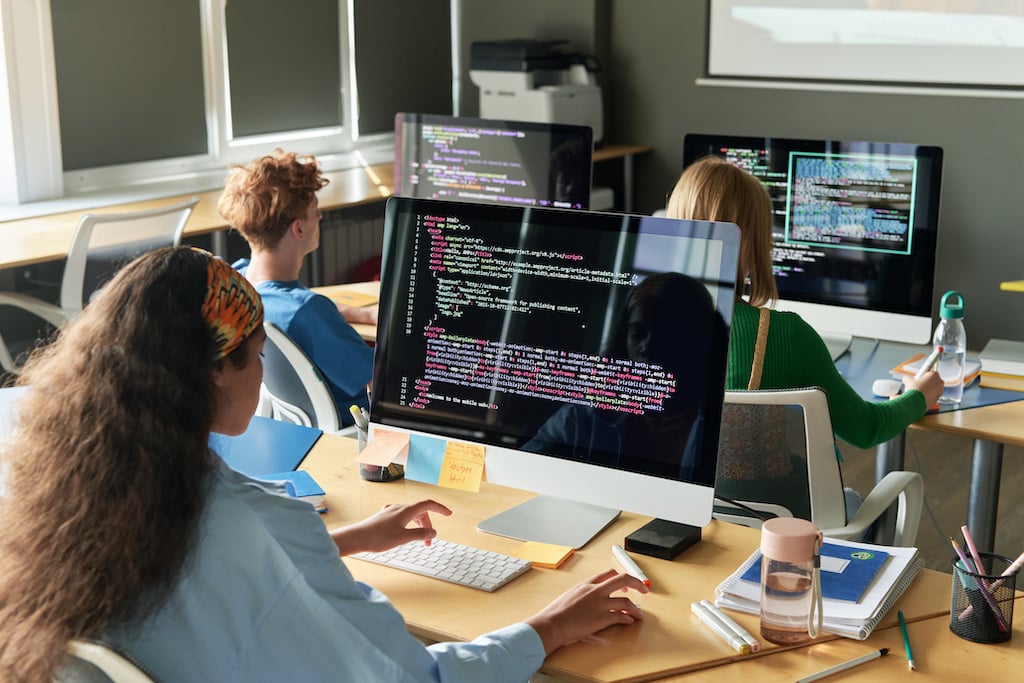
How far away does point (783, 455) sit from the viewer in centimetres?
198

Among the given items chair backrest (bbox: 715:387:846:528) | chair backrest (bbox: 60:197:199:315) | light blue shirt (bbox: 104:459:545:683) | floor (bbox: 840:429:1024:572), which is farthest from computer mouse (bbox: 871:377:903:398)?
chair backrest (bbox: 60:197:199:315)

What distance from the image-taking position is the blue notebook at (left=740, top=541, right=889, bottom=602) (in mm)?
1468

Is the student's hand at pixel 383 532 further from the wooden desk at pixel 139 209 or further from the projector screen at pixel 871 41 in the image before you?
the projector screen at pixel 871 41

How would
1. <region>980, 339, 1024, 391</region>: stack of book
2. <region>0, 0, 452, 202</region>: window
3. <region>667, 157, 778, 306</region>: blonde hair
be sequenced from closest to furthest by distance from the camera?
<region>667, 157, 778, 306</region>: blonde hair, <region>980, 339, 1024, 391</region>: stack of book, <region>0, 0, 452, 202</region>: window

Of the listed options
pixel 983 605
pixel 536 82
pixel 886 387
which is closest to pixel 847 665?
pixel 983 605

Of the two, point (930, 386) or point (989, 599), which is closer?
point (989, 599)

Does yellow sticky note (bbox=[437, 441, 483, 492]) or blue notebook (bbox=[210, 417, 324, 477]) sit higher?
yellow sticky note (bbox=[437, 441, 483, 492])

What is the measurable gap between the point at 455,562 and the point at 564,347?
34 cm

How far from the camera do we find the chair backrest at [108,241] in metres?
3.64

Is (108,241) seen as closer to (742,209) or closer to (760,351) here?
(742,209)

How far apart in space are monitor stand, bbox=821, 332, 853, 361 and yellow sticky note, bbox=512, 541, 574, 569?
1.43 meters

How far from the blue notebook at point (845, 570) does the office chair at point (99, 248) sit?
2.70m

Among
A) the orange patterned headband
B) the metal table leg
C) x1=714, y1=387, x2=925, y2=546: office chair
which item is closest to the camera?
the orange patterned headband

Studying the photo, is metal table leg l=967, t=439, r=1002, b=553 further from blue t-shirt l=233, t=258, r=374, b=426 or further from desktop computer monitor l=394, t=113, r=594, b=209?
blue t-shirt l=233, t=258, r=374, b=426
